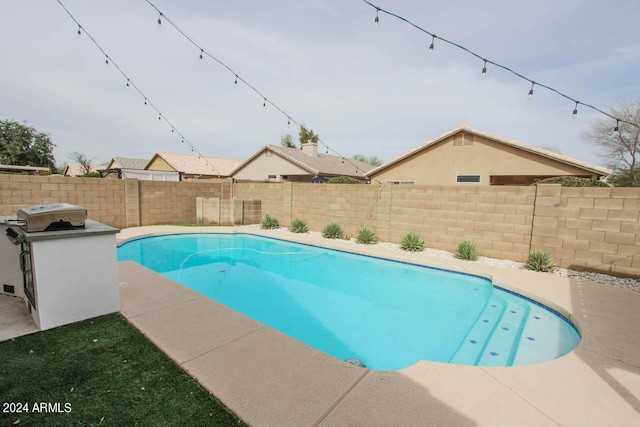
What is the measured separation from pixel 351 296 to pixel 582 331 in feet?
13.2

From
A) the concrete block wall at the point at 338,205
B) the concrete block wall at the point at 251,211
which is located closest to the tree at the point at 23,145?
the concrete block wall at the point at 251,211

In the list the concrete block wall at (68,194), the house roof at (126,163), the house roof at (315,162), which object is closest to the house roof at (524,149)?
the house roof at (315,162)

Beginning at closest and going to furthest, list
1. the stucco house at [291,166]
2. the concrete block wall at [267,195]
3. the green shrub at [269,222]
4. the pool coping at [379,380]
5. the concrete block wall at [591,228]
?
the pool coping at [379,380], the concrete block wall at [591,228], the green shrub at [269,222], the concrete block wall at [267,195], the stucco house at [291,166]

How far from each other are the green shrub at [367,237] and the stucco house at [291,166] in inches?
501

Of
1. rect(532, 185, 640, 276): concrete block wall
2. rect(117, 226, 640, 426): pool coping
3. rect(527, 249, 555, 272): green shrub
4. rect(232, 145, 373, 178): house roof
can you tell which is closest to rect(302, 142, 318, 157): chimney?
rect(232, 145, 373, 178): house roof

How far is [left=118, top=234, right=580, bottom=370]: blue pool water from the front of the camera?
183 inches

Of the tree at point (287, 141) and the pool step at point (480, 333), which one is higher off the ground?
the tree at point (287, 141)

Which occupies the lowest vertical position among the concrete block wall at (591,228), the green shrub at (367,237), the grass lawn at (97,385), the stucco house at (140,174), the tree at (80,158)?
the grass lawn at (97,385)

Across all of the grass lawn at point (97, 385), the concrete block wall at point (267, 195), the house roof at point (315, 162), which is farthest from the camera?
the house roof at point (315, 162)

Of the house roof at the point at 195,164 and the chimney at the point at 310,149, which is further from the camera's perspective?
the house roof at the point at 195,164

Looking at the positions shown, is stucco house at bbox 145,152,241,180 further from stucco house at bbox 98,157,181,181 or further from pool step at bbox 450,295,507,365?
pool step at bbox 450,295,507,365

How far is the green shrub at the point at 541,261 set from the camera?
7.30 m

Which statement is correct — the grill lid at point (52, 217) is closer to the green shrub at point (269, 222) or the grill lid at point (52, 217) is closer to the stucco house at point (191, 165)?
the green shrub at point (269, 222)

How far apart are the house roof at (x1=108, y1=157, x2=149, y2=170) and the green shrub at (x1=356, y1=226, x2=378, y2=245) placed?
38351 mm
